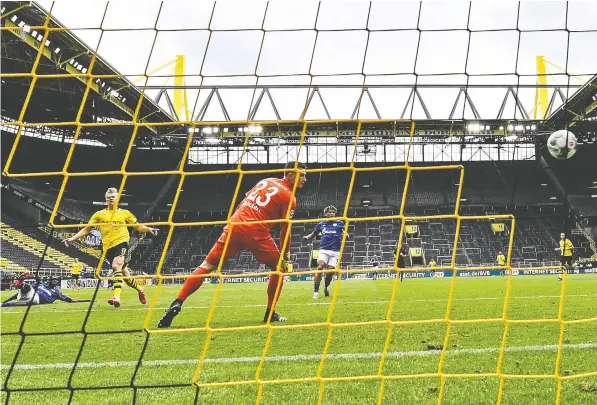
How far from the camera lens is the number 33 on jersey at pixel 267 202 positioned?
199 inches

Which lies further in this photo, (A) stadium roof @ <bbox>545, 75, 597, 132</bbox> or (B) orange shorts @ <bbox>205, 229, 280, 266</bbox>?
(A) stadium roof @ <bbox>545, 75, 597, 132</bbox>

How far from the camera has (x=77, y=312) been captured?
27.5ft

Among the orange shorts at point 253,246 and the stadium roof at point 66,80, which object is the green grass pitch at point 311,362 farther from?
the stadium roof at point 66,80

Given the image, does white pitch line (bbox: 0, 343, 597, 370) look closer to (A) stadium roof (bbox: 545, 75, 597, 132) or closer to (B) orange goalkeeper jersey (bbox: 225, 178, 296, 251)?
(B) orange goalkeeper jersey (bbox: 225, 178, 296, 251)

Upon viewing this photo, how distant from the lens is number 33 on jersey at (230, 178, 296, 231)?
5066 mm

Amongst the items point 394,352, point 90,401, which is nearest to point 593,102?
point 394,352

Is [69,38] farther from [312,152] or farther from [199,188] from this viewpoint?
[312,152]

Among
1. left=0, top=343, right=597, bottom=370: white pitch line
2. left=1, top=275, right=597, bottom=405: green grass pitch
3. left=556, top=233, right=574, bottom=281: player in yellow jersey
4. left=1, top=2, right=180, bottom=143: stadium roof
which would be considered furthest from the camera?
left=1, top=2, right=180, bottom=143: stadium roof

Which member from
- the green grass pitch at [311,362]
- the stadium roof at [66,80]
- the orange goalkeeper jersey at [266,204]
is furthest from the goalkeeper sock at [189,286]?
the stadium roof at [66,80]

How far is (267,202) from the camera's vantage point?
508 centimetres

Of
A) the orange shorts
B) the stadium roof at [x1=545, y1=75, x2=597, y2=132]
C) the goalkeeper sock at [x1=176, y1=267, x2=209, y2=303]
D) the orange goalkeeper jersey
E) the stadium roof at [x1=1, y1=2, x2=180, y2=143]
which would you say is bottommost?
the goalkeeper sock at [x1=176, y1=267, x2=209, y2=303]

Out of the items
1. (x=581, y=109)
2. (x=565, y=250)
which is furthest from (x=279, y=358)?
(x=581, y=109)

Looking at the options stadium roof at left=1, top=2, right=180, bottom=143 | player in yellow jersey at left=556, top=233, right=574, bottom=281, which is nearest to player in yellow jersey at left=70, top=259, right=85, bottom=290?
stadium roof at left=1, top=2, right=180, bottom=143

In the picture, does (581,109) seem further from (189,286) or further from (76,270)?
(76,270)
